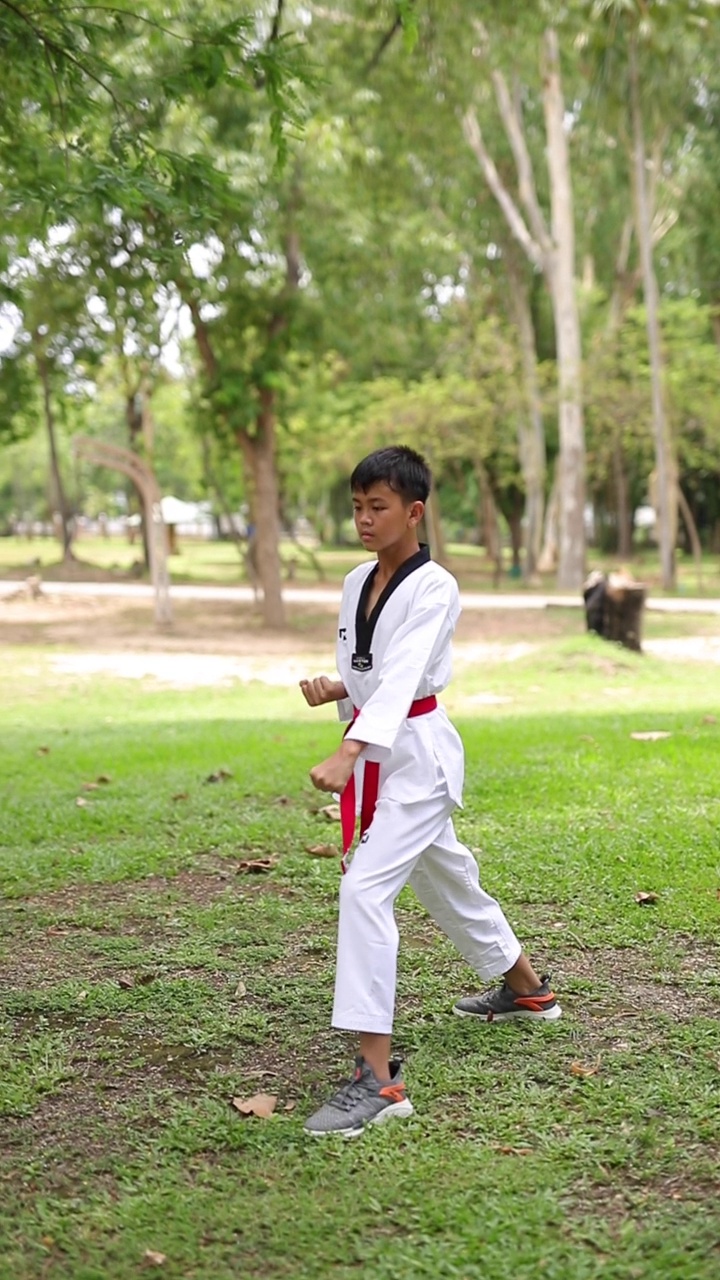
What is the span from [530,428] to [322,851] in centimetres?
2871

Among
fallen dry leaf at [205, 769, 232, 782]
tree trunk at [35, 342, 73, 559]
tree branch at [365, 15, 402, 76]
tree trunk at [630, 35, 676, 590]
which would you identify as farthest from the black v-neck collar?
tree trunk at [630, 35, 676, 590]

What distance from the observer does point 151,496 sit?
72.2 ft

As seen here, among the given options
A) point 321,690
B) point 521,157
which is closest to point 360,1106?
point 321,690

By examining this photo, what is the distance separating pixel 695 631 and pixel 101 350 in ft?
36.5

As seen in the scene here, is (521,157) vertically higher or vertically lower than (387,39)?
higher

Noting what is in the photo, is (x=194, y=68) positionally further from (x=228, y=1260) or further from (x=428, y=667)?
(x=228, y=1260)

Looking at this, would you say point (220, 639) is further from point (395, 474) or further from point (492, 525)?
point (492, 525)

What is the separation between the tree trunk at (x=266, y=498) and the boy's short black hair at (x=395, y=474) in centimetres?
1748

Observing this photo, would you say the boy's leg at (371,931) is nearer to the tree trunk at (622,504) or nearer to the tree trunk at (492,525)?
the tree trunk at (492,525)

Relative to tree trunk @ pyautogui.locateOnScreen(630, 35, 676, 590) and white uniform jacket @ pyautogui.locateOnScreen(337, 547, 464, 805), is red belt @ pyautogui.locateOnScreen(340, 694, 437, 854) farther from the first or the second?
tree trunk @ pyautogui.locateOnScreen(630, 35, 676, 590)

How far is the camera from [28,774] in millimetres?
8406

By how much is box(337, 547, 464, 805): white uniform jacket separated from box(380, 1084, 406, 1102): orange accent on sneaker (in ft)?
2.35

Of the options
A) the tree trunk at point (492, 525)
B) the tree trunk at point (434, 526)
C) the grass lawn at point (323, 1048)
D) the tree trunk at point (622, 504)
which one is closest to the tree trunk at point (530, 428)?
the tree trunk at point (492, 525)

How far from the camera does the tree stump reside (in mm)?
16688
